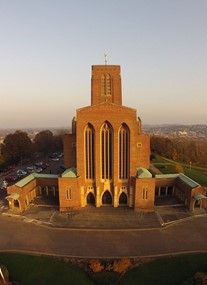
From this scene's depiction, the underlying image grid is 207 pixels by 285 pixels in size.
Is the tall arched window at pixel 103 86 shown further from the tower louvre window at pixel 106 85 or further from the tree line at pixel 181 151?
the tree line at pixel 181 151

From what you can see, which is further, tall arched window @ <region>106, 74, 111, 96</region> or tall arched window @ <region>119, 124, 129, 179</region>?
tall arched window @ <region>106, 74, 111, 96</region>

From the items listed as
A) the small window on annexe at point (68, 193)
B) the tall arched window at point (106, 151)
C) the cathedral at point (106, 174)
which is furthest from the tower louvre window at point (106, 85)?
the small window on annexe at point (68, 193)

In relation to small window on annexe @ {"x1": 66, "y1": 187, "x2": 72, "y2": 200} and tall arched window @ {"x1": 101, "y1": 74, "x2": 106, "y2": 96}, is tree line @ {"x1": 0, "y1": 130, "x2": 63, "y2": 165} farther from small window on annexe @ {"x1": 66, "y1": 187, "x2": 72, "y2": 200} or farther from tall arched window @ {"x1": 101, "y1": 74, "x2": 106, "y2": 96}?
tall arched window @ {"x1": 101, "y1": 74, "x2": 106, "y2": 96}

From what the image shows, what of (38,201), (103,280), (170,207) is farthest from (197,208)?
(38,201)

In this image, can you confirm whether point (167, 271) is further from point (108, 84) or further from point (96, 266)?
point (108, 84)

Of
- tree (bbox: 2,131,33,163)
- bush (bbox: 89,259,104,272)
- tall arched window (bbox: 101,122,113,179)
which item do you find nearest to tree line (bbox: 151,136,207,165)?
tree (bbox: 2,131,33,163)

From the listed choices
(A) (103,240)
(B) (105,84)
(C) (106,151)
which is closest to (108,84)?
(B) (105,84)

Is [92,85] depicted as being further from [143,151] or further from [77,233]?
[77,233]
